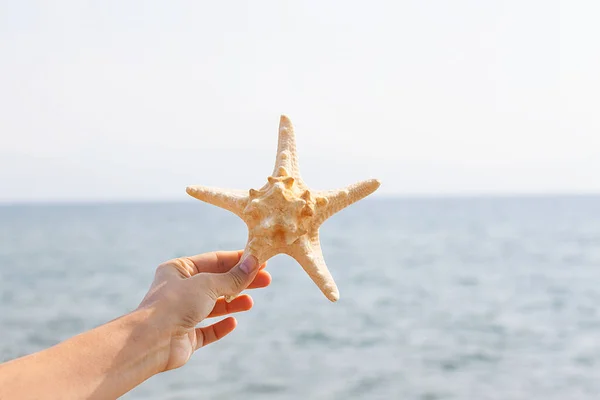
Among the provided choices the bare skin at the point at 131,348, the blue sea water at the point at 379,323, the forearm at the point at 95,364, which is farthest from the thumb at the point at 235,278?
the blue sea water at the point at 379,323

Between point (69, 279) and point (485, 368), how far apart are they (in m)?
14.2

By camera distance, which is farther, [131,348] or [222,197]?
[222,197]

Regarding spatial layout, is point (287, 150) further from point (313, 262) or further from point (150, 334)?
point (150, 334)

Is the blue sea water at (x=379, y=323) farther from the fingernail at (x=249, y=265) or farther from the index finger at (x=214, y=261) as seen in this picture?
the fingernail at (x=249, y=265)

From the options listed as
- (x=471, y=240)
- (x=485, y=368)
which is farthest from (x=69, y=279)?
(x=471, y=240)

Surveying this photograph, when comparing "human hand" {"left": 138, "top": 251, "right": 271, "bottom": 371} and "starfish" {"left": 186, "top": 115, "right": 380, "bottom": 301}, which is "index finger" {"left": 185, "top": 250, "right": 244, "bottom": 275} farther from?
"starfish" {"left": 186, "top": 115, "right": 380, "bottom": 301}

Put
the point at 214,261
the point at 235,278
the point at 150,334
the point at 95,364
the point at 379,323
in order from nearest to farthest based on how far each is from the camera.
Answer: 1. the point at 95,364
2. the point at 150,334
3. the point at 235,278
4. the point at 214,261
5. the point at 379,323

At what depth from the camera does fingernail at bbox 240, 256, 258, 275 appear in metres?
2.76

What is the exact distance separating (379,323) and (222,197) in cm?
990

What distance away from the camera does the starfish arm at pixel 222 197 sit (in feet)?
9.47

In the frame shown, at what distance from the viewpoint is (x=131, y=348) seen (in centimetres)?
243

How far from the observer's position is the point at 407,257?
24.2 m

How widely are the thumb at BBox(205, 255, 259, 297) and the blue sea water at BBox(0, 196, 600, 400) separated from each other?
18.3 ft

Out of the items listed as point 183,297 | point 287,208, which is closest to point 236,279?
point 183,297
